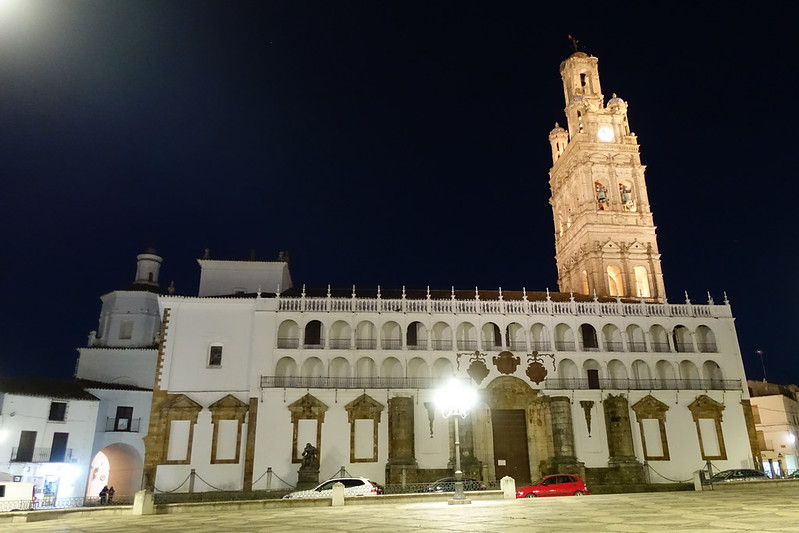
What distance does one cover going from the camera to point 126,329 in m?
52.2

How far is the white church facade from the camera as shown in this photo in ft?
123

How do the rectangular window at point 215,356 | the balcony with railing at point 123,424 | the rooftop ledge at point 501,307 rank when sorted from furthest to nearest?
the balcony with railing at point 123,424, the rooftop ledge at point 501,307, the rectangular window at point 215,356

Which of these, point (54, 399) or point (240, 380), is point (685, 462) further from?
point (54, 399)

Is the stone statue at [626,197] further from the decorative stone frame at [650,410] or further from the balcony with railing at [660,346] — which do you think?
the decorative stone frame at [650,410]

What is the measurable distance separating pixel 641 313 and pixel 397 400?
66.7 feet

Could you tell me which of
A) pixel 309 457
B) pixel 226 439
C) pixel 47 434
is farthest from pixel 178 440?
pixel 47 434

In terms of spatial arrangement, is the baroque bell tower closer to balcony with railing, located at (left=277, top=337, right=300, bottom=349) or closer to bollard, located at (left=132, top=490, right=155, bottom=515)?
balcony with railing, located at (left=277, top=337, right=300, bottom=349)

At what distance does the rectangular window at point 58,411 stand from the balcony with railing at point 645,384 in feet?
Result: 115

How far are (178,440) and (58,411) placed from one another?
442 inches

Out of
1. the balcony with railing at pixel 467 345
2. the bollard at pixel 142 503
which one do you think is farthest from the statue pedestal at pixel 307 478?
the bollard at pixel 142 503

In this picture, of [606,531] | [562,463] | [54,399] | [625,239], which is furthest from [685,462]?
[54,399]

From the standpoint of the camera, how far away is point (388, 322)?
140ft

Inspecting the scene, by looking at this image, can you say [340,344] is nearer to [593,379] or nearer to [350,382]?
[350,382]

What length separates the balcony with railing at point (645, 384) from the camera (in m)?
41.8
